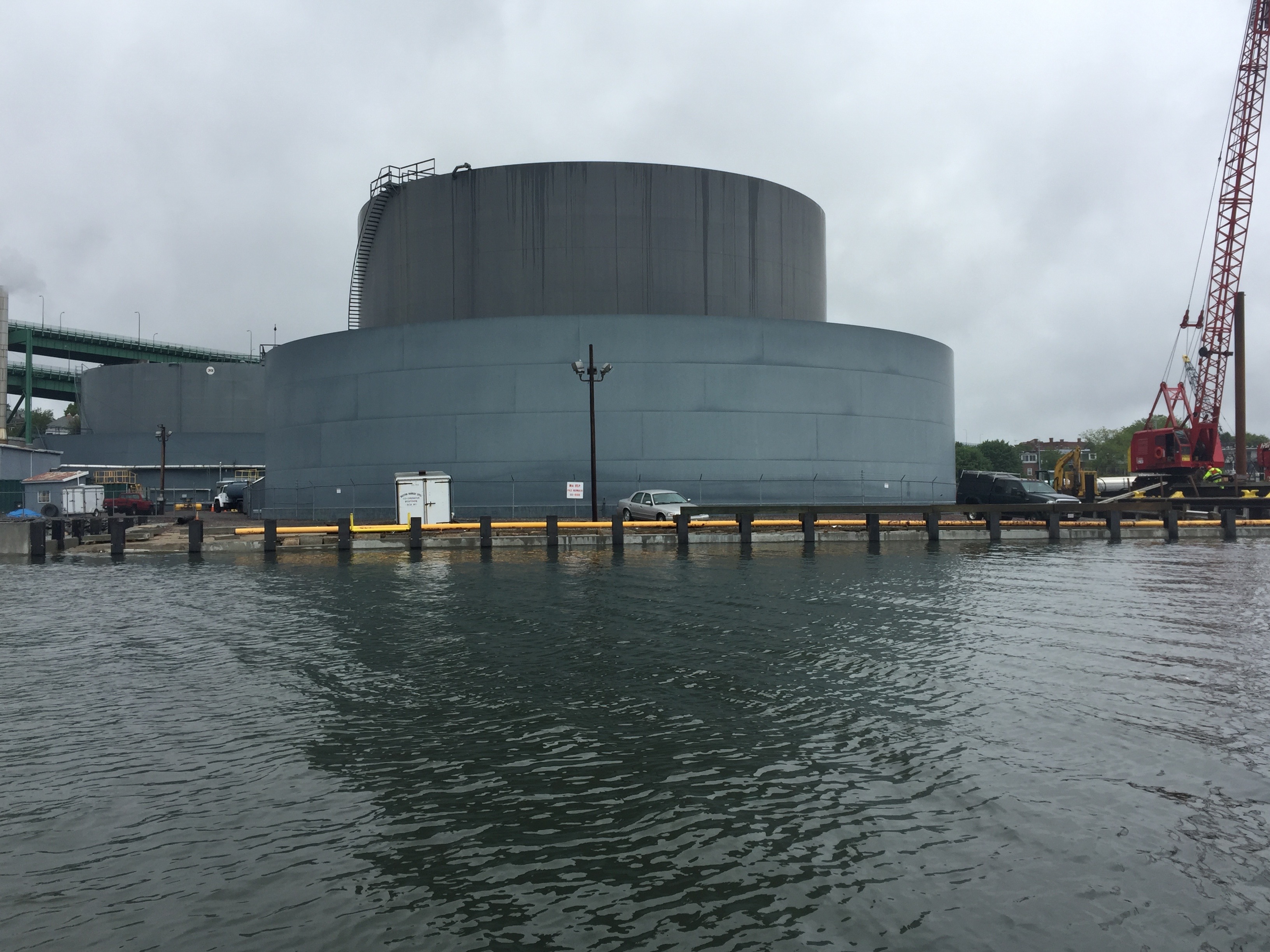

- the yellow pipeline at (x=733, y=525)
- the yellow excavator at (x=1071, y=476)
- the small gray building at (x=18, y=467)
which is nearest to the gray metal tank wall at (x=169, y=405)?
the small gray building at (x=18, y=467)

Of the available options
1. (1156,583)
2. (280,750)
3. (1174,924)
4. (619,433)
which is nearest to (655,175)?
(619,433)

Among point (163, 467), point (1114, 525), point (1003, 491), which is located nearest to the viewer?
point (1114, 525)

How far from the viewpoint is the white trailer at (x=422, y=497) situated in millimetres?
42000

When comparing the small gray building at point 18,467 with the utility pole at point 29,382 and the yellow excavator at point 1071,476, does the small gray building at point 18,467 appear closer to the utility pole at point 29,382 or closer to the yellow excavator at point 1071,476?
the utility pole at point 29,382

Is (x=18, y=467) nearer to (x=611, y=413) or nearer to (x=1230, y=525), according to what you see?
(x=611, y=413)

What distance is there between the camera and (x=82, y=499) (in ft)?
212

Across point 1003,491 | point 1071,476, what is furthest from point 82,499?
point 1071,476

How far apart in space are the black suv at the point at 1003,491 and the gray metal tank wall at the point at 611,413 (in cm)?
609

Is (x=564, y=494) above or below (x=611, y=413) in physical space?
below

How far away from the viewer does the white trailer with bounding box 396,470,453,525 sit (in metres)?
42.0

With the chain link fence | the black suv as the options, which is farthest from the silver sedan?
the black suv

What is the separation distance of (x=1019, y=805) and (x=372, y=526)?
107ft

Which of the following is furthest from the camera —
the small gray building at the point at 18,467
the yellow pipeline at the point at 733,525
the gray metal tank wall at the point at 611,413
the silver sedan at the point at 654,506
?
the small gray building at the point at 18,467

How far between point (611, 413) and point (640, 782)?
4214 centimetres
